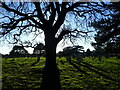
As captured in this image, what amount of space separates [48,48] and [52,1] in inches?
133

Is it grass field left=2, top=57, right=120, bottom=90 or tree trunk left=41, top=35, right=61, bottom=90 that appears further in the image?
grass field left=2, top=57, right=120, bottom=90

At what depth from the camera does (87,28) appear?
1121 centimetres

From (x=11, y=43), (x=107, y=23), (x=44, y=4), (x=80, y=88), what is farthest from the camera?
A: (x=107, y=23)

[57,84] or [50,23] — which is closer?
[57,84]

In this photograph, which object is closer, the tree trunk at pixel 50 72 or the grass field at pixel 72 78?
the tree trunk at pixel 50 72

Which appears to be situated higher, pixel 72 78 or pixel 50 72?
pixel 50 72

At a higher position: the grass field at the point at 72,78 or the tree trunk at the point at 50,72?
the tree trunk at the point at 50,72

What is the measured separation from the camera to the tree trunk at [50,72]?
776cm

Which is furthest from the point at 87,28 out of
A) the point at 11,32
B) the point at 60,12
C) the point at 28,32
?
the point at 11,32

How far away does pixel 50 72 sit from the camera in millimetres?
8570

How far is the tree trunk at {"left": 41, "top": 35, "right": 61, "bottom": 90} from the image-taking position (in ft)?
25.5

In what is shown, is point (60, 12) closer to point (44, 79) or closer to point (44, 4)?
point (44, 4)

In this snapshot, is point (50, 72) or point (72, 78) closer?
point (50, 72)

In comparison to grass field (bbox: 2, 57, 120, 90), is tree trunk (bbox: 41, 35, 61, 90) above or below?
above
